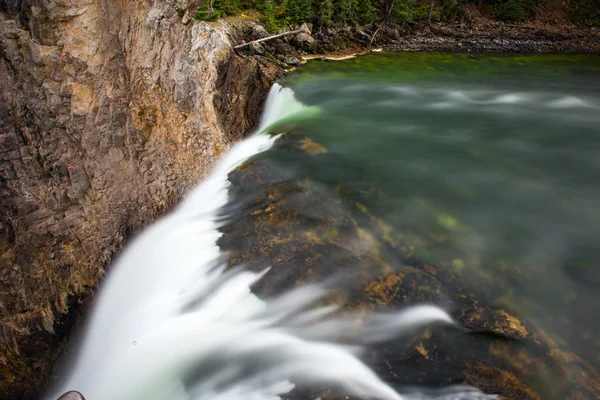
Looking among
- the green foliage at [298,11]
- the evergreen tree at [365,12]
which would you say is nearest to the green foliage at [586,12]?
the evergreen tree at [365,12]

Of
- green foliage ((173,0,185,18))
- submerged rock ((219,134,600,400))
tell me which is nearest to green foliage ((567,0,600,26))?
green foliage ((173,0,185,18))

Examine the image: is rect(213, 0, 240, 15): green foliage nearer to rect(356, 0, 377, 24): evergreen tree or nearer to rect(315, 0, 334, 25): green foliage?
rect(315, 0, 334, 25): green foliage

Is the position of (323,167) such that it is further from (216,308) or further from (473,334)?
(473,334)

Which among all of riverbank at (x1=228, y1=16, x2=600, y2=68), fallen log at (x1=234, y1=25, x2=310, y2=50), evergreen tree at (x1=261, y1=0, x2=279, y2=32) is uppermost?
evergreen tree at (x1=261, y1=0, x2=279, y2=32)

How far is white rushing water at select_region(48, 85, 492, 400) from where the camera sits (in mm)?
3473

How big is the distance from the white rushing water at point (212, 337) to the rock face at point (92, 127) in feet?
5.55

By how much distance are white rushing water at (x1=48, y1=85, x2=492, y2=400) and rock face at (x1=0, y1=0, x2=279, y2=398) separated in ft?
5.55

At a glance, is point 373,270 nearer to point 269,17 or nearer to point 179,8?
point 179,8

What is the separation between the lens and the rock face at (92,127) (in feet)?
24.0

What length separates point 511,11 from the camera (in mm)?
15367

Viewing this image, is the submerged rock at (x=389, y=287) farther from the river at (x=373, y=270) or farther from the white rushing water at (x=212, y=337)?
the white rushing water at (x=212, y=337)

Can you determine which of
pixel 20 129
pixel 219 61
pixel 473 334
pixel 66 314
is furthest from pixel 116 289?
pixel 473 334

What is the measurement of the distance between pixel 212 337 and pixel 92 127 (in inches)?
254

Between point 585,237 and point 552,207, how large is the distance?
0.65 meters
